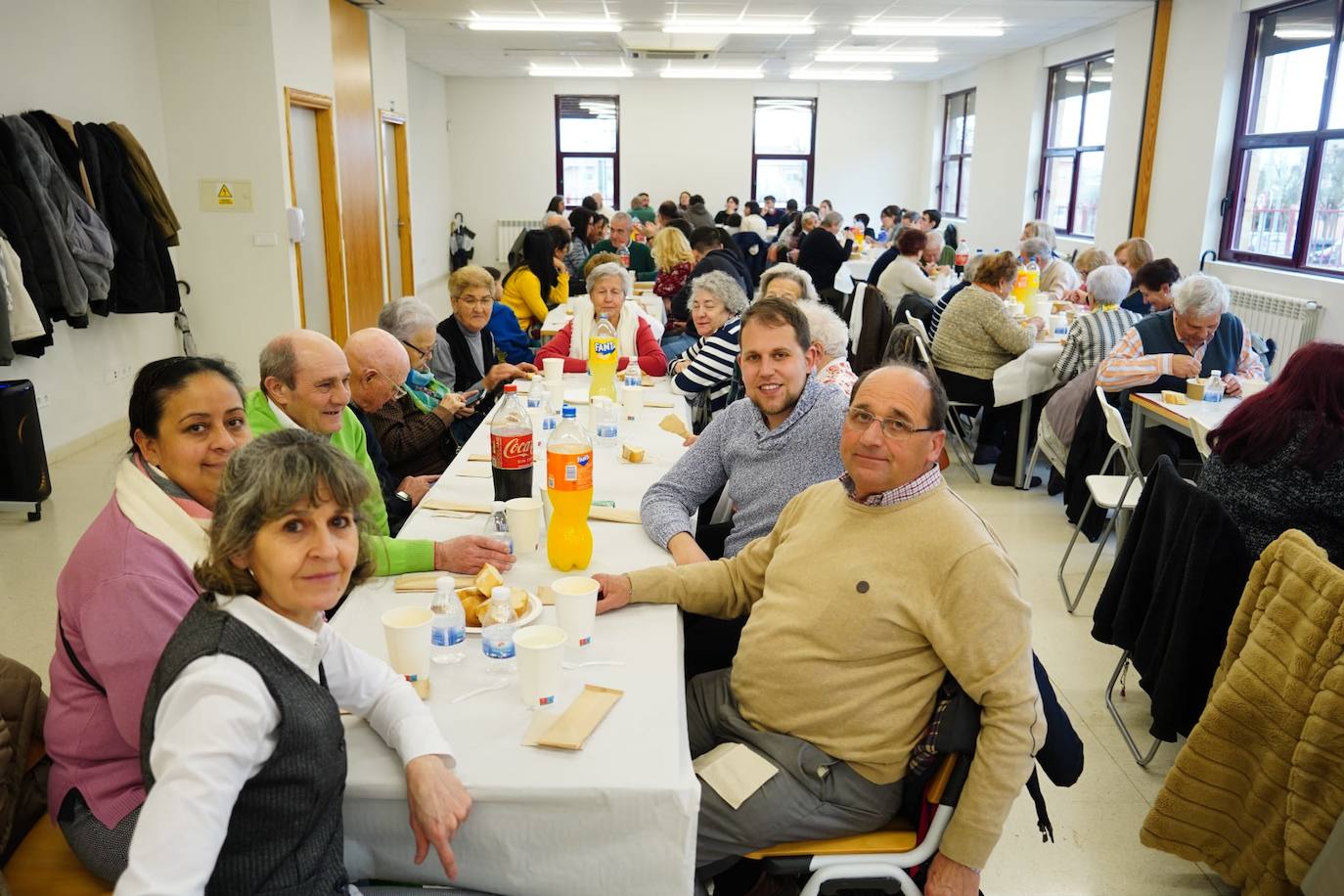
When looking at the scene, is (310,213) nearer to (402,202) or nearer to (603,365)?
(402,202)

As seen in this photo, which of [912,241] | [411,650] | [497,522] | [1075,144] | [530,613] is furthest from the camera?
[1075,144]

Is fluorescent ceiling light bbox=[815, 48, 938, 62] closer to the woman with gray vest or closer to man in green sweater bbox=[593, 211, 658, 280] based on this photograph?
man in green sweater bbox=[593, 211, 658, 280]

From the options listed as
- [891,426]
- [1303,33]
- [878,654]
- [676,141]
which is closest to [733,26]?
[1303,33]

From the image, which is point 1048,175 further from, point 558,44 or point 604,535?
point 604,535

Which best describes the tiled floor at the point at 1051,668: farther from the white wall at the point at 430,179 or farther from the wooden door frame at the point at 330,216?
the white wall at the point at 430,179

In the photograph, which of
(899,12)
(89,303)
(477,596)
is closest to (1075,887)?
(477,596)

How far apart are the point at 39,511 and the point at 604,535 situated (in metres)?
3.62

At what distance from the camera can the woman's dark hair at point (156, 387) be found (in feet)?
5.62

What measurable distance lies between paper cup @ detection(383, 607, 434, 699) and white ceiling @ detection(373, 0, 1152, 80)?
310 inches

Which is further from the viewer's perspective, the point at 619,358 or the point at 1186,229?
the point at 1186,229

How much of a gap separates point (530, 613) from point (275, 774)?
655mm

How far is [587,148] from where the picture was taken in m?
16.4

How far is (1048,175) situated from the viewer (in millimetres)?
11609

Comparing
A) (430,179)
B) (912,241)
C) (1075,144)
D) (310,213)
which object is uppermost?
(1075,144)
